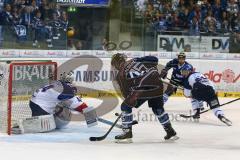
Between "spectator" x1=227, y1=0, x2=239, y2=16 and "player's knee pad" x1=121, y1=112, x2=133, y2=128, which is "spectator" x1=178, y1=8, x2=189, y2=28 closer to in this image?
"spectator" x1=227, y1=0, x2=239, y2=16

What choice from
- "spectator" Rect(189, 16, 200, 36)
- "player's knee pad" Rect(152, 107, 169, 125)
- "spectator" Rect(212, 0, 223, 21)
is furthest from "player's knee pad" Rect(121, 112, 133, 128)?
"spectator" Rect(212, 0, 223, 21)

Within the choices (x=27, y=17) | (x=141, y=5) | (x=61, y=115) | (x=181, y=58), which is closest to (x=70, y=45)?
(x=27, y=17)

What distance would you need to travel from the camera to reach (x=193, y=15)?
1545 cm

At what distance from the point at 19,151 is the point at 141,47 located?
761cm

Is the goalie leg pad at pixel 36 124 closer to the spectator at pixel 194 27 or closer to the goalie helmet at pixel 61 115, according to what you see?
the goalie helmet at pixel 61 115

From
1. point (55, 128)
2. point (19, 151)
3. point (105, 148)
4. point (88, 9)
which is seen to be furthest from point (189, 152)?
point (88, 9)

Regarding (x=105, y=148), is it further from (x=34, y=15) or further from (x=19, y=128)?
(x=34, y=15)

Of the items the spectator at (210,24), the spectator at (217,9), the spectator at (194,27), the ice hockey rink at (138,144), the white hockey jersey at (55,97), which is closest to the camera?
the ice hockey rink at (138,144)

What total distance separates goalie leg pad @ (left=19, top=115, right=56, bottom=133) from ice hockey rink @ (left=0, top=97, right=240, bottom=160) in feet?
0.47

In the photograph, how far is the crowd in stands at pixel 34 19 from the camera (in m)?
13.2

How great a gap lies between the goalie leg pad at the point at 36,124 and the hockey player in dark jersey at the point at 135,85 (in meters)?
1.19

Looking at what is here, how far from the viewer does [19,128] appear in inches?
323

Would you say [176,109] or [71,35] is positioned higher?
[71,35]

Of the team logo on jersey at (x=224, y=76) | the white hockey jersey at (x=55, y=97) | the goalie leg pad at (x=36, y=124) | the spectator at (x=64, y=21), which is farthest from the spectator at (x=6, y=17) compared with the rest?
the goalie leg pad at (x=36, y=124)
